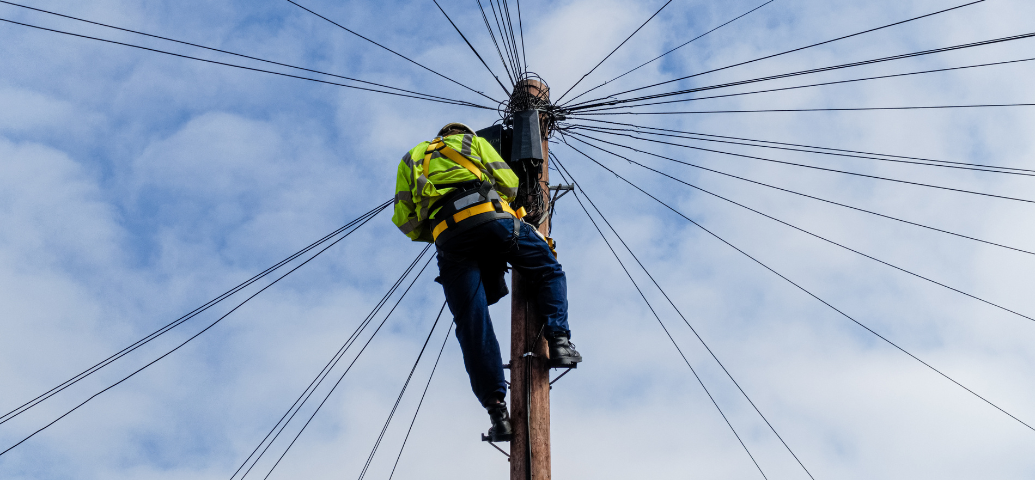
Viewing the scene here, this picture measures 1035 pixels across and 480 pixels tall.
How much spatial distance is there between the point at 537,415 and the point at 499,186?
139cm

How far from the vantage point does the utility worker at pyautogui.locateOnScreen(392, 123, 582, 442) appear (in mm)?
4574

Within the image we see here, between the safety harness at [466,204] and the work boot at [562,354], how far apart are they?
0.79 m

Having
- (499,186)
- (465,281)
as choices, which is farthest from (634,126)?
(465,281)

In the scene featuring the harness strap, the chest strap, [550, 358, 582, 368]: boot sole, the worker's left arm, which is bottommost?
[550, 358, 582, 368]: boot sole

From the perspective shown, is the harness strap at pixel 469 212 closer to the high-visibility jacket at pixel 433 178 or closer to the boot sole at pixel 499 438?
the high-visibility jacket at pixel 433 178

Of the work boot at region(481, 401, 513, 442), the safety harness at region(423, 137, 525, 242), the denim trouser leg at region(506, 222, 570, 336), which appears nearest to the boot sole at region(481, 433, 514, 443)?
the work boot at region(481, 401, 513, 442)

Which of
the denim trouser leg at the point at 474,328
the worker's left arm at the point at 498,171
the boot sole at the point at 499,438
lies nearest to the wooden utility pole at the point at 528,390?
the boot sole at the point at 499,438

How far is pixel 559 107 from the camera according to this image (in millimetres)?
6234

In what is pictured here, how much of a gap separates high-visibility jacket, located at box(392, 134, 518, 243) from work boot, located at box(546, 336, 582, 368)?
36.7 inches

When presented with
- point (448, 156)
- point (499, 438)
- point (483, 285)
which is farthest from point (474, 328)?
point (448, 156)

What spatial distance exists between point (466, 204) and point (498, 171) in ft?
1.08

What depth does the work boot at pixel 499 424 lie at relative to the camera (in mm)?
4508

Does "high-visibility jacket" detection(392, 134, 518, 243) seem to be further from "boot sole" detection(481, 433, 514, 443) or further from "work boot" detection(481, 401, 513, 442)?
"boot sole" detection(481, 433, 514, 443)

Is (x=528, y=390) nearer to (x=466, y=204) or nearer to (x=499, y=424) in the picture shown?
(x=499, y=424)
